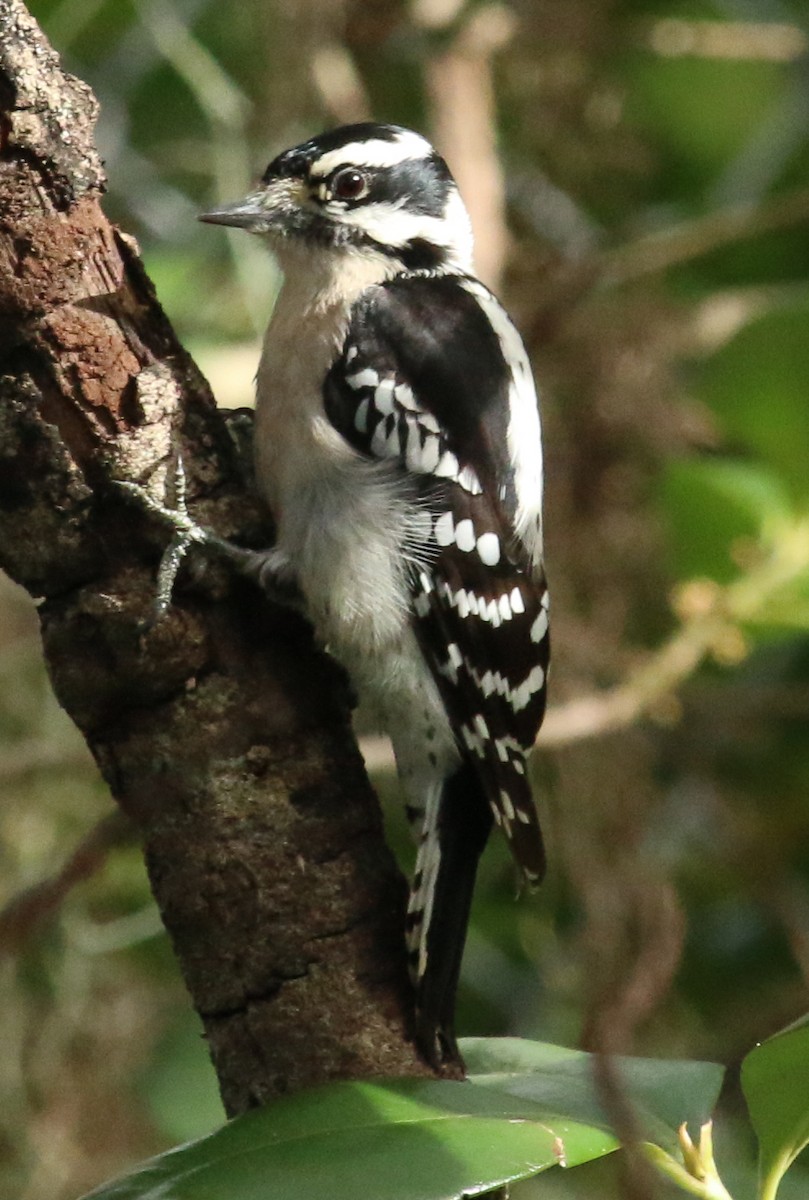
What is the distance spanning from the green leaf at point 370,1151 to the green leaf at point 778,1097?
0.51 feet

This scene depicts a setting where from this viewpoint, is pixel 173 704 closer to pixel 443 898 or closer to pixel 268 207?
pixel 443 898

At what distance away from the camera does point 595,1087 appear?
1.35 metres

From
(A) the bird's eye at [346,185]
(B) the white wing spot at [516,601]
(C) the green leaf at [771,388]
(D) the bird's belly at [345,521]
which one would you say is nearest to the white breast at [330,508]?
(D) the bird's belly at [345,521]

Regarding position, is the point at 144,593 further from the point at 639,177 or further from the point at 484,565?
the point at 639,177

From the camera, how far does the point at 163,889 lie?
5.03ft

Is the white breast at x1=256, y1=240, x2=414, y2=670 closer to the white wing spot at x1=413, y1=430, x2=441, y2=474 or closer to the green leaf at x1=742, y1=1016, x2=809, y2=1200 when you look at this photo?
the white wing spot at x1=413, y1=430, x2=441, y2=474

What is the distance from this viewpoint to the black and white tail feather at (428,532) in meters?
1.84

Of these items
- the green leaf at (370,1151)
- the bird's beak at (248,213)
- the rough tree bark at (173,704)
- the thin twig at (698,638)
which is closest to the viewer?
the green leaf at (370,1151)

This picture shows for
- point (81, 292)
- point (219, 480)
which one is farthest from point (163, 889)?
point (81, 292)

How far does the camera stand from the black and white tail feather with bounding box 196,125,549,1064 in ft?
6.02

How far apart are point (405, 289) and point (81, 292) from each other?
650mm

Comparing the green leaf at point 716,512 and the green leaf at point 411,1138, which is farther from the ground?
the green leaf at point 716,512

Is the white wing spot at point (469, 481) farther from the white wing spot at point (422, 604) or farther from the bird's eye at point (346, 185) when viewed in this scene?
the bird's eye at point (346, 185)

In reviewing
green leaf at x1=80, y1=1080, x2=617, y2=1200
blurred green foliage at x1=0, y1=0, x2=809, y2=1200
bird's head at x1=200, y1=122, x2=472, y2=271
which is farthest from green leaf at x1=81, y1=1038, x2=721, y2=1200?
bird's head at x1=200, y1=122, x2=472, y2=271
